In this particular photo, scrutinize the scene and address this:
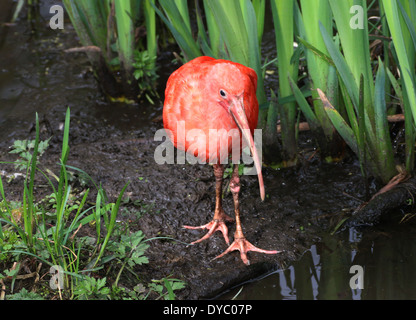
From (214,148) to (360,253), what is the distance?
1.07m

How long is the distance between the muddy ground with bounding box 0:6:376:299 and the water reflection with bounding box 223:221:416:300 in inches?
3.4

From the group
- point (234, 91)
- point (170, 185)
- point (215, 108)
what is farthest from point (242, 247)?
point (234, 91)

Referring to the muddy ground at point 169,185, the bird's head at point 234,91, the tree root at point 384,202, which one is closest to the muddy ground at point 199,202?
the muddy ground at point 169,185

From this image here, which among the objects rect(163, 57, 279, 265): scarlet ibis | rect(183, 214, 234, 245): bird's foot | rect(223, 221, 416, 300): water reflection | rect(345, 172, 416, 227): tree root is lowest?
rect(223, 221, 416, 300): water reflection

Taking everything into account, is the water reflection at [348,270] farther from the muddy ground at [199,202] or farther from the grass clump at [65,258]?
the grass clump at [65,258]

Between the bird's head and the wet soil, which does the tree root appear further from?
the bird's head

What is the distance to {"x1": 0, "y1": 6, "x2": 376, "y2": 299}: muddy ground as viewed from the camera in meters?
3.12

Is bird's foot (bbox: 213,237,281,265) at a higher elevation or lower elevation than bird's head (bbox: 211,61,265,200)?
lower

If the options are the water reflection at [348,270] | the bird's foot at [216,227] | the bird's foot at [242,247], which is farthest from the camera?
the bird's foot at [216,227]

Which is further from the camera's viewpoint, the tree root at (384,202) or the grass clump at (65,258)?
the tree root at (384,202)

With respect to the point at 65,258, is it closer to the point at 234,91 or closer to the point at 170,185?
the point at 170,185

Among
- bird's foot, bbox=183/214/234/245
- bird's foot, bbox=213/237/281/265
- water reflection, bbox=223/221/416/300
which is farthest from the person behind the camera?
bird's foot, bbox=183/214/234/245

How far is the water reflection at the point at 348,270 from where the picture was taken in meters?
2.86

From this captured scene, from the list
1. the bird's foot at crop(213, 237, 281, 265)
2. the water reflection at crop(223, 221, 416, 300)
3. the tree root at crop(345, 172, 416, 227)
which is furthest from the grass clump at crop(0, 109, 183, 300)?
the tree root at crop(345, 172, 416, 227)
